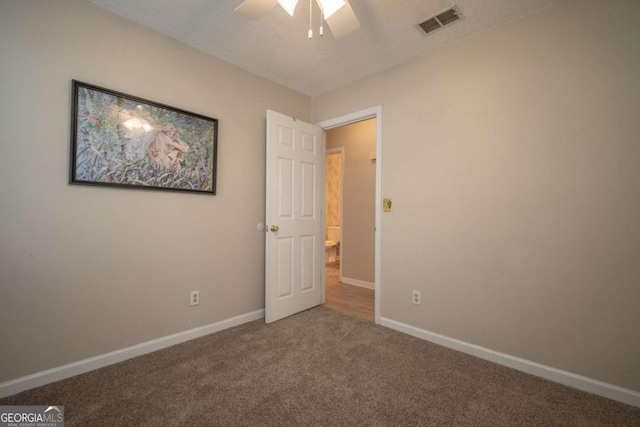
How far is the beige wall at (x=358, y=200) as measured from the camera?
4156 mm

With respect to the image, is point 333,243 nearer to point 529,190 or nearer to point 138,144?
point 529,190

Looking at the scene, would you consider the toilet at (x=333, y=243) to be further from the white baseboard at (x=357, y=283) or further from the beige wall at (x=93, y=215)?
the beige wall at (x=93, y=215)

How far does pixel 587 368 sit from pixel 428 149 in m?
1.85

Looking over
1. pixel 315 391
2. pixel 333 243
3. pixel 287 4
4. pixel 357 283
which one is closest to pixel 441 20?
pixel 287 4

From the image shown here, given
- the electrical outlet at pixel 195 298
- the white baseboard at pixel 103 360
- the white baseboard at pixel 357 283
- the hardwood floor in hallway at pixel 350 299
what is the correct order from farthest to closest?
the white baseboard at pixel 357 283 → the hardwood floor in hallway at pixel 350 299 → the electrical outlet at pixel 195 298 → the white baseboard at pixel 103 360

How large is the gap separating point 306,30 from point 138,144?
5.15ft

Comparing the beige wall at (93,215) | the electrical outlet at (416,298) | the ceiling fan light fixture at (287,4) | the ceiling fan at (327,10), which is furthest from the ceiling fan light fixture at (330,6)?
the electrical outlet at (416,298)

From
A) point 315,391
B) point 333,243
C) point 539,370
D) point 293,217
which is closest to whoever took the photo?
point 315,391

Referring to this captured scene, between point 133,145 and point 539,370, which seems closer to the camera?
point 539,370

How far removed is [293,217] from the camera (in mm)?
2926

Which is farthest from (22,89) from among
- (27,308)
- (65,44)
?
(27,308)

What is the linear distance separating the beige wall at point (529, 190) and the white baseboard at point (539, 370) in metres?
0.04

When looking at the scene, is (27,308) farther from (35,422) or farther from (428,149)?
(428,149)
